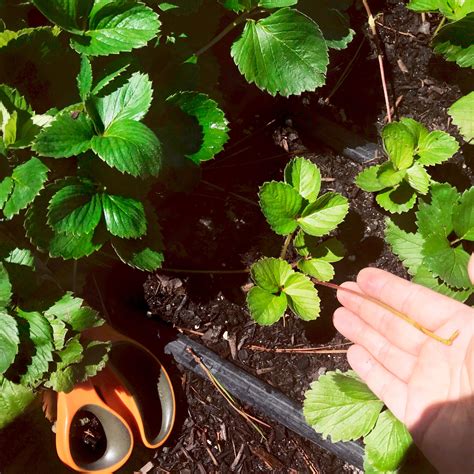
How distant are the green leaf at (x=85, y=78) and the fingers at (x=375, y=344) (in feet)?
2.57

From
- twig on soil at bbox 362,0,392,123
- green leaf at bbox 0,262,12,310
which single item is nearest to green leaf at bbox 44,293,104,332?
green leaf at bbox 0,262,12,310

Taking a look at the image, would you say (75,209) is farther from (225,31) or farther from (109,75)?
(225,31)

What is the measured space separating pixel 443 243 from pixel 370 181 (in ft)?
0.70

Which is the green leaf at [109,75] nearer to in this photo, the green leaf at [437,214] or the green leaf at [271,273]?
the green leaf at [271,273]

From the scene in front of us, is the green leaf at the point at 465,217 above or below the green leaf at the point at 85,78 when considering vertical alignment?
below

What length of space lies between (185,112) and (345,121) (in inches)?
24.0

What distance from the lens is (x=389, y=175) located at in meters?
1.29

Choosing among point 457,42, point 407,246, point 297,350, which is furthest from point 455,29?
point 297,350

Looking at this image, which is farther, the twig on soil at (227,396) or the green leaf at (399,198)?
the twig on soil at (227,396)

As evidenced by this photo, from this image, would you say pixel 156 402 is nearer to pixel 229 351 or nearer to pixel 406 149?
pixel 229 351

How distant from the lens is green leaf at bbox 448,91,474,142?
137cm

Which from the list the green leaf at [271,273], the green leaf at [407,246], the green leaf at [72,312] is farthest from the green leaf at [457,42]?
→ the green leaf at [72,312]

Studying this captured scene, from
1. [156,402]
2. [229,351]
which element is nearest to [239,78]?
[229,351]

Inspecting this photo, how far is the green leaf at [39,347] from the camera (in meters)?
1.07
